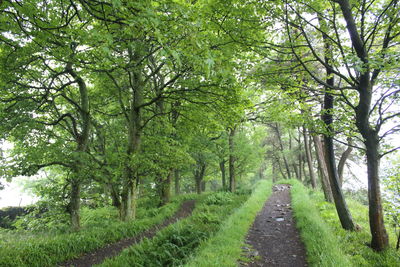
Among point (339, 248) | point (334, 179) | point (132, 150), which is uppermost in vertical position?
point (132, 150)

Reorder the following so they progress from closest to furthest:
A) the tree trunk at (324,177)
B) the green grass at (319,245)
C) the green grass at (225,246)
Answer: the green grass at (319,245) < the green grass at (225,246) < the tree trunk at (324,177)

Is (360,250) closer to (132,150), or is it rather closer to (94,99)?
(132,150)

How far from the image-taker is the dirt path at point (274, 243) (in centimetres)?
489

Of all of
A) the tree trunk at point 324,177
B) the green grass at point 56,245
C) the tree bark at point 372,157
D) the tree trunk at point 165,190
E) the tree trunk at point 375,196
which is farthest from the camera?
the tree trunk at point 165,190

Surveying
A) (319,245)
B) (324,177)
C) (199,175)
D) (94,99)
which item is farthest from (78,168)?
(199,175)

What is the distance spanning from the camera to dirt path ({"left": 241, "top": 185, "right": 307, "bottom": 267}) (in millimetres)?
4891

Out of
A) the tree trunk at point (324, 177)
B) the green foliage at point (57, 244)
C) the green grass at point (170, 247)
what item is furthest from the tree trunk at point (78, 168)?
the tree trunk at point (324, 177)

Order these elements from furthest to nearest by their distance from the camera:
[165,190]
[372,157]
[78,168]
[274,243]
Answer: [165,190] < [78,168] < [274,243] < [372,157]

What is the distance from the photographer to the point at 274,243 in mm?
5945

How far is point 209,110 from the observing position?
25.6ft

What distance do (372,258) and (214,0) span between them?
7.15 m

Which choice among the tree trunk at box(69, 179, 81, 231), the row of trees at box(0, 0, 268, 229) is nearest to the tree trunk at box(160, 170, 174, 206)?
the row of trees at box(0, 0, 268, 229)

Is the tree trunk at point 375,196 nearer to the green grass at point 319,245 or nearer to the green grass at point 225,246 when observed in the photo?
the green grass at point 319,245

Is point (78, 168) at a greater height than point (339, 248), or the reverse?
point (78, 168)
